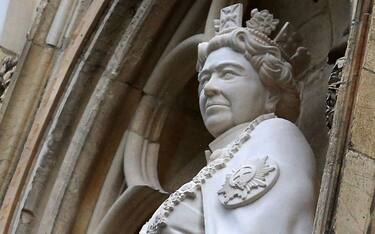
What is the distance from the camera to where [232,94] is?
3943 millimetres

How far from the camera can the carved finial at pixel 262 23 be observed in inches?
160

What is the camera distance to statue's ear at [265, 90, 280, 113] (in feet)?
13.1

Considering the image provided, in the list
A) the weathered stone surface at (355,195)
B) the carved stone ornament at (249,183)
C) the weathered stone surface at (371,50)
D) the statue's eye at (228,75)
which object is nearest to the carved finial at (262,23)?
the statue's eye at (228,75)

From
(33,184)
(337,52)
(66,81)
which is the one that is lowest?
(33,184)

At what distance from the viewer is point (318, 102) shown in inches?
172

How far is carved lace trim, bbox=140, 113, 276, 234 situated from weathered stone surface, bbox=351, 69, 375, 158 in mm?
493

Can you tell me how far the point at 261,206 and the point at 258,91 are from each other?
1.73 feet

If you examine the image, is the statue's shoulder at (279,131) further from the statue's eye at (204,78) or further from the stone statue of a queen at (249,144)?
the statue's eye at (204,78)

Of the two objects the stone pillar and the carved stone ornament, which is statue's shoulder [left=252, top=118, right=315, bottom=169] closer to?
the carved stone ornament

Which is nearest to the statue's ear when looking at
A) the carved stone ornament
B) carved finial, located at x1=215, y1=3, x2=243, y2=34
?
carved finial, located at x1=215, y1=3, x2=243, y2=34

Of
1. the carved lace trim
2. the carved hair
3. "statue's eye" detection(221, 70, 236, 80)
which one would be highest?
the carved hair

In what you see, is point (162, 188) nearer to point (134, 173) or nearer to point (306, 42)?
point (134, 173)

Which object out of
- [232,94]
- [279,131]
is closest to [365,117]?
[279,131]

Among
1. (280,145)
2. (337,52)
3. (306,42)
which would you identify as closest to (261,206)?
(280,145)
